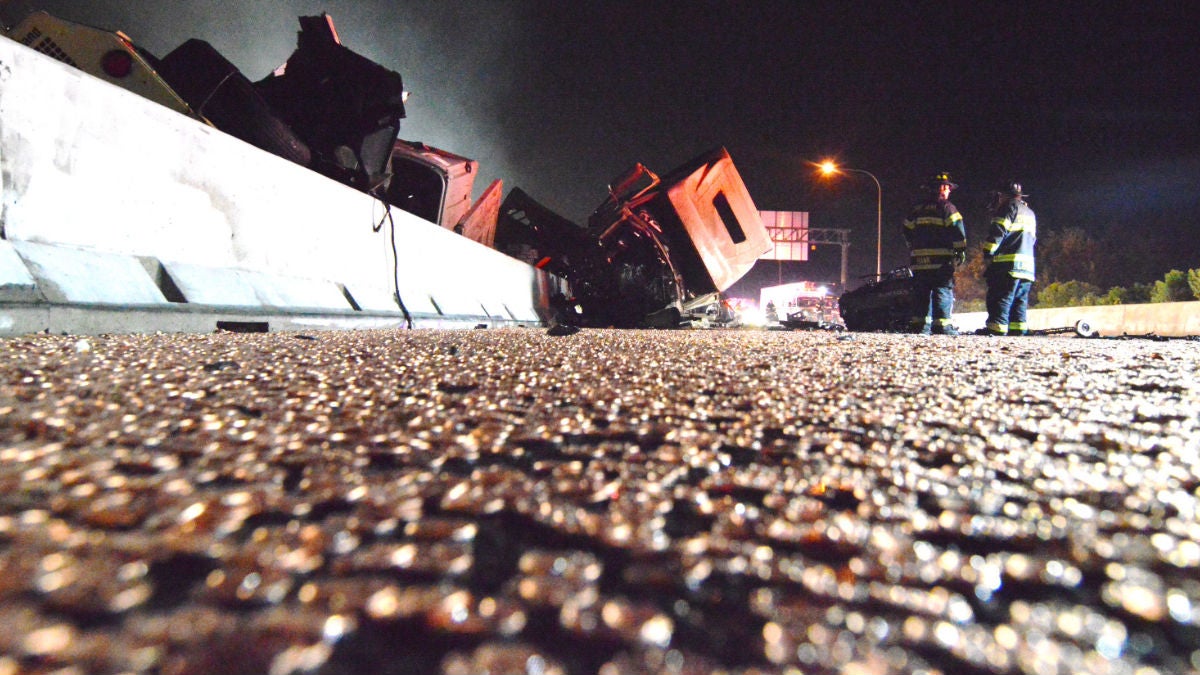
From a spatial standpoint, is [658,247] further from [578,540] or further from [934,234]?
[578,540]

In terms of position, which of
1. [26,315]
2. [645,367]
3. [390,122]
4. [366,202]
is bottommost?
[645,367]

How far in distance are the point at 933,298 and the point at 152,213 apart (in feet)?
27.4

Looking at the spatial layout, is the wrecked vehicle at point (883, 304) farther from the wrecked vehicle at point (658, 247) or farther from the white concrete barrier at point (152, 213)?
the white concrete barrier at point (152, 213)

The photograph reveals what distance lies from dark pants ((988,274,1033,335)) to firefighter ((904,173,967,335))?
0.49 meters

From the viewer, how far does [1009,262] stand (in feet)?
23.0

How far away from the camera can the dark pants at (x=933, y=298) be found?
759 centimetres

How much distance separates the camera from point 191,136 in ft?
9.45

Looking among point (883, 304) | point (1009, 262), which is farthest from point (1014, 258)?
point (883, 304)

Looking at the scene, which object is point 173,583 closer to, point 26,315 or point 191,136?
point 26,315

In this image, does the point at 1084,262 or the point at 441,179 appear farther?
the point at 1084,262

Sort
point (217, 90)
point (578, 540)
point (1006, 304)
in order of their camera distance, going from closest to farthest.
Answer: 1. point (578, 540)
2. point (217, 90)
3. point (1006, 304)

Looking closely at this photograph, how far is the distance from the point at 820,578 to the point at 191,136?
139 inches

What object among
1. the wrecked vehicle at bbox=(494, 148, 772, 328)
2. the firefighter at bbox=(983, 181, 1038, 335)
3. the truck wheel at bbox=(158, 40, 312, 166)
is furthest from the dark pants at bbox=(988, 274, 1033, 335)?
the truck wheel at bbox=(158, 40, 312, 166)

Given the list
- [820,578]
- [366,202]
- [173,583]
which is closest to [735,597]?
[820,578]
